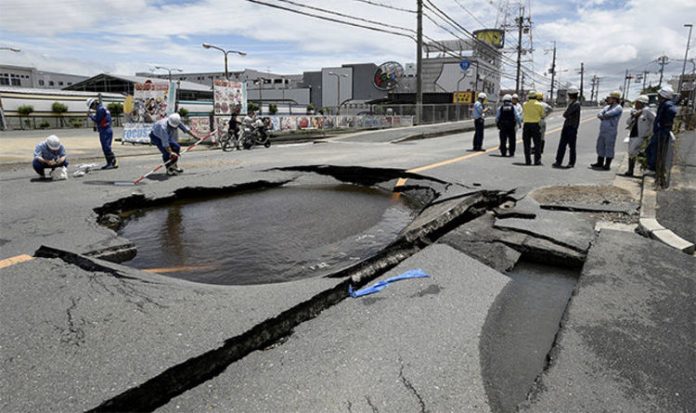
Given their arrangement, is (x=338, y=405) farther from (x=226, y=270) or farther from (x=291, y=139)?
(x=291, y=139)

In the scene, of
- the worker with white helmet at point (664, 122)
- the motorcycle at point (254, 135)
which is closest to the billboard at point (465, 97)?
the motorcycle at point (254, 135)

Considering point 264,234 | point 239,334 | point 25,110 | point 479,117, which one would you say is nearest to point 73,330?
point 239,334

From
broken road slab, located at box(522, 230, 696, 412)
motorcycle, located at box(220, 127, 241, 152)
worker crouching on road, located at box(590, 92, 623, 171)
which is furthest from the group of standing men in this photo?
motorcycle, located at box(220, 127, 241, 152)

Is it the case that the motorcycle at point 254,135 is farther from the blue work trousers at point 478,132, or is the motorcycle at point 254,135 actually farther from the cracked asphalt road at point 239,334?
the cracked asphalt road at point 239,334

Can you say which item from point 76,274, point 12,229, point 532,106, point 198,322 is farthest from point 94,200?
point 532,106

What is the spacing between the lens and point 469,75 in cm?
6538

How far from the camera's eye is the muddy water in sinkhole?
426 centimetres

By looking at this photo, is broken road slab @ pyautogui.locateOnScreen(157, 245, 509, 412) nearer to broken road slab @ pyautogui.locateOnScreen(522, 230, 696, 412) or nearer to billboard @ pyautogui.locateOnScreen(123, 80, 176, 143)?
broken road slab @ pyautogui.locateOnScreen(522, 230, 696, 412)

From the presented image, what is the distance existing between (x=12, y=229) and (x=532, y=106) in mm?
10119

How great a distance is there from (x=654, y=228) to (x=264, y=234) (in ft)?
14.6

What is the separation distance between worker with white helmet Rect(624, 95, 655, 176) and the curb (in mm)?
2797

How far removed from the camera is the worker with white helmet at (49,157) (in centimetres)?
837

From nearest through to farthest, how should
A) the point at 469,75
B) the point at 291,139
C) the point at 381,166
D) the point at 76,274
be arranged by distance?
the point at 76,274 < the point at 381,166 < the point at 291,139 < the point at 469,75

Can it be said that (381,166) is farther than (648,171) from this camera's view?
Yes
